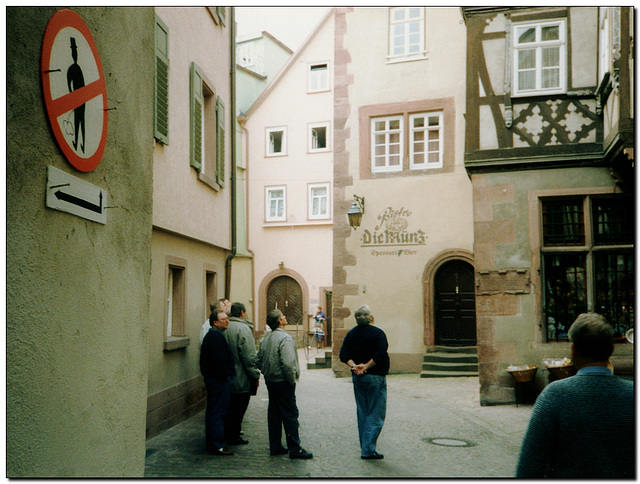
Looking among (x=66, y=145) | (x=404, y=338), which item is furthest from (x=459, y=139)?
(x=66, y=145)

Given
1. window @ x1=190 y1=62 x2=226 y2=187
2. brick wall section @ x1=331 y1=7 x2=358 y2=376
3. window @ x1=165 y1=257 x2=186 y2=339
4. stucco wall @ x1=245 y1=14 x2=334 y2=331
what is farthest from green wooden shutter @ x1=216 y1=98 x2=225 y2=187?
stucco wall @ x1=245 y1=14 x2=334 y2=331

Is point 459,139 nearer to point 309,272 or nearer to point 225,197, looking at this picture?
point 225,197

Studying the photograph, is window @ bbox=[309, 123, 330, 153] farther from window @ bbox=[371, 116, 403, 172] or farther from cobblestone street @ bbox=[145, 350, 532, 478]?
cobblestone street @ bbox=[145, 350, 532, 478]

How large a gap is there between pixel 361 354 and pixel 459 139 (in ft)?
33.8

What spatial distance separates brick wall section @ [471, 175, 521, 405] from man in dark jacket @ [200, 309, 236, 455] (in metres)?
4.87

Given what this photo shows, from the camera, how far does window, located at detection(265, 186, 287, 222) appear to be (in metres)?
26.6

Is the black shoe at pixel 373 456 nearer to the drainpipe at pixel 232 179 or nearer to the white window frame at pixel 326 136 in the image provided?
the drainpipe at pixel 232 179

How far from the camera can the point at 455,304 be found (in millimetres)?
17141

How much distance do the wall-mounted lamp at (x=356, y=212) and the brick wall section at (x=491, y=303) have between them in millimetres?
5765

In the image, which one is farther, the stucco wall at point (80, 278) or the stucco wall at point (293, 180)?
the stucco wall at point (293, 180)

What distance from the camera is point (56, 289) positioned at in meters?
3.47

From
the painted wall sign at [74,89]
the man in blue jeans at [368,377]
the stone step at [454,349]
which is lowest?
the stone step at [454,349]

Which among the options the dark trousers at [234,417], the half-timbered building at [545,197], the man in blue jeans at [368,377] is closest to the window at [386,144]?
the half-timbered building at [545,197]

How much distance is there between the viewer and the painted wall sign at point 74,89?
3.40 meters
